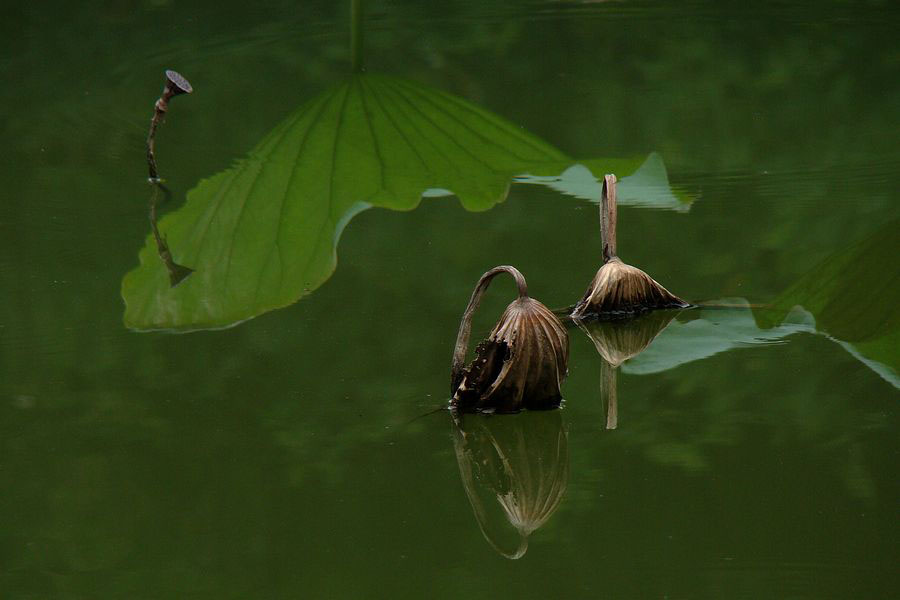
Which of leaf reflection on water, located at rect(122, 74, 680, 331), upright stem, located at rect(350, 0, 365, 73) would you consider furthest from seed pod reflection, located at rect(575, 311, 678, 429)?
upright stem, located at rect(350, 0, 365, 73)

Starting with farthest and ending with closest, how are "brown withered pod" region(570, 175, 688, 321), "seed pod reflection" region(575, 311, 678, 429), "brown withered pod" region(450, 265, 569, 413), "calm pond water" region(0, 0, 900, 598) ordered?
"brown withered pod" region(570, 175, 688, 321), "seed pod reflection" region(575, 311, 678, 429), "brown withered pod" region(450, 265, 569, 413), "calm pond water" region(0, 0, 900, 598)

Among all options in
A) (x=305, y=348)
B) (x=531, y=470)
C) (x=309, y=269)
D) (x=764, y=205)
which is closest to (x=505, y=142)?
(x=764, y=205)

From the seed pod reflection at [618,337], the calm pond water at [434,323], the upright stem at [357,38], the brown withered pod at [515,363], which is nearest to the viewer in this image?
the calm pond water at [434,323]

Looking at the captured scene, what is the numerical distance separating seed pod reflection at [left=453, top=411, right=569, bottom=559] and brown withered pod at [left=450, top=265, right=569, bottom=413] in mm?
15

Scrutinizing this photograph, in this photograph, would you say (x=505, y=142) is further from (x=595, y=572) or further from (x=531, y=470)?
(x=595, y=572)

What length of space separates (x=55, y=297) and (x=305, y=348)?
0.37 meters

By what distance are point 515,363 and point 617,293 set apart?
337mm

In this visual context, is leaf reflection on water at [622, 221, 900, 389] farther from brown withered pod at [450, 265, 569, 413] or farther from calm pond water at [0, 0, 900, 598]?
brown withered pod at [450, 265, 569, 413]

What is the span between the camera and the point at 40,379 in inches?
48.6

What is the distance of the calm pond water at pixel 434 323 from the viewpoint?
2.96 feet

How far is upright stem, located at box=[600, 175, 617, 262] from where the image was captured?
141 cm

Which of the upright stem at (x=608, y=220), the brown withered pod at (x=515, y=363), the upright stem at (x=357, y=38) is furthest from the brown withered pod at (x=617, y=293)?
the upright stem at (x=357, y=38)

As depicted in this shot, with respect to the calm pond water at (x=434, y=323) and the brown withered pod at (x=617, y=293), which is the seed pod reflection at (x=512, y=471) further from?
the brown withered pod at (x=617, y=293)

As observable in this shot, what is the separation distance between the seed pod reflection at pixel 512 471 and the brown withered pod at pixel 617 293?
28 centimetres
